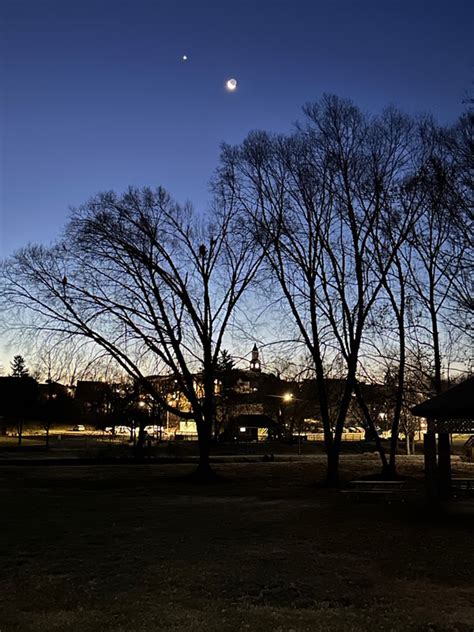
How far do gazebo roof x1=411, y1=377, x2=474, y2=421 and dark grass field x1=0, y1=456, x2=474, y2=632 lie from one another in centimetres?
245

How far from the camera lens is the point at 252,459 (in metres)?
42.3

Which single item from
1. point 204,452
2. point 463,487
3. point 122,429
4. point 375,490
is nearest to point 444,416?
point 375,490

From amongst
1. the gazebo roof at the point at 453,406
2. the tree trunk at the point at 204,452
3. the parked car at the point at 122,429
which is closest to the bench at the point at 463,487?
the gazebo roof at the point at 453,406

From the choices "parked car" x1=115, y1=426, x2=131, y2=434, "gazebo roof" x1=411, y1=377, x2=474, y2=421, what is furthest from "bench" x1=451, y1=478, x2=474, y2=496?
"parked car" x1=115, y1=426, x2=131, y2=434

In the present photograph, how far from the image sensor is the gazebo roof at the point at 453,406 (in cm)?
1625

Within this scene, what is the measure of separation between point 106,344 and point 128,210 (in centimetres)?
547

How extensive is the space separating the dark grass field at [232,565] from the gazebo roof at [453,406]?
2.45m

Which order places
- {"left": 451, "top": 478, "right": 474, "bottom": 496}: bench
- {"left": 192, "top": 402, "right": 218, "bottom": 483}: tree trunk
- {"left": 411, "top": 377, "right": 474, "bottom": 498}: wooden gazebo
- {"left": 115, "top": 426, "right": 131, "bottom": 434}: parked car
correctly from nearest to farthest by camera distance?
{"left": 411, "top": 377, "right": 474, "bottom": 498}: wooden gazebo < {"left": 451, "top": 478, "right": 474, "bottom": 496}: bench < {"left": 192, "top": 402, "right": 218, "bottom": 483}: tree trunk < {"left": 115, "top": 426, "right": 131, "bottom": 434}: parked car

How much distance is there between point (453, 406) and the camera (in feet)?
53.6

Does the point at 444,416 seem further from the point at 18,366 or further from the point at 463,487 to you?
the point at 18,366

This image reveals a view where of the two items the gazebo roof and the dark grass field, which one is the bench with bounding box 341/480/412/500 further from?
the gazebo roof

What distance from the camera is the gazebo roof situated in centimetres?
1625

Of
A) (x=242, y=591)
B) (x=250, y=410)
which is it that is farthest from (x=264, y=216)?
(x=250, y=410)

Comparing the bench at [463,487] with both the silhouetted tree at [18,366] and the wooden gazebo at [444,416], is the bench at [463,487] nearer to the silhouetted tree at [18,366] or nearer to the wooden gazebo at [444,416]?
the wooden gazebo at [444,416]
